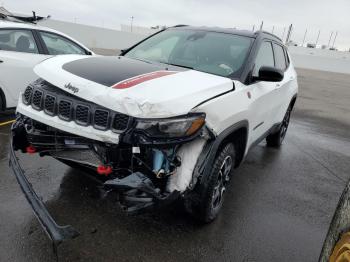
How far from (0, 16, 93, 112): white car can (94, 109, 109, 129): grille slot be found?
12.0 ft

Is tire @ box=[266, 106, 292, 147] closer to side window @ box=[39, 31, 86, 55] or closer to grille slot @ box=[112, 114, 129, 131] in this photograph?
side window @ box=[39, 31, 86, 55]

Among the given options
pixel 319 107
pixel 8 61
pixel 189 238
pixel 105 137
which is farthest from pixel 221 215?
pixel 319 107

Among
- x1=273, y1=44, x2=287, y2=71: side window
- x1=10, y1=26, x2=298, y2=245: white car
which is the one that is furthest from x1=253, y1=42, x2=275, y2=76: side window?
x1=273, y1=44, x2=287, y2=71: side window

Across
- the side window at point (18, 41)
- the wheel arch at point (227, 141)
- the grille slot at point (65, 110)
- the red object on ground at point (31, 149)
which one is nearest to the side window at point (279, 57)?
the wheel arch at point (227, 141)

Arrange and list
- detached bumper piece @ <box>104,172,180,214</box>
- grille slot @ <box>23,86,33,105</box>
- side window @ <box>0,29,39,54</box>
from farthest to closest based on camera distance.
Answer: side window @ <box>0,29,39,54</box> → grille slot @ <box>23,86,33,105</box> → detached bumper piece @ <box>104,172,180,214</box>

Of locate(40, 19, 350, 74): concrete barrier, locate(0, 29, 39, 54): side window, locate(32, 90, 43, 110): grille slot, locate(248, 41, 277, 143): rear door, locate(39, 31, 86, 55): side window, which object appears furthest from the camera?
locate(40, 19, 350, 74): concrete barrier

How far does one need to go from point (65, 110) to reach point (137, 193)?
975mm

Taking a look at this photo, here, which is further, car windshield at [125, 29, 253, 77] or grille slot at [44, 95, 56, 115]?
car windshield at [125, 29, 253, 77]

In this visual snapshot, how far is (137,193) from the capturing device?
2.49 meters

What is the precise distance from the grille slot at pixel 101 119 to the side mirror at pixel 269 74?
Result: 174 centimetres

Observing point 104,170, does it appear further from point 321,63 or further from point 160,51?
point 321,63

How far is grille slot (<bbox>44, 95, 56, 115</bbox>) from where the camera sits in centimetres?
299

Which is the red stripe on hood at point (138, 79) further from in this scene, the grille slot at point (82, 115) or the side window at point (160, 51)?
the side window at point (160, 51)

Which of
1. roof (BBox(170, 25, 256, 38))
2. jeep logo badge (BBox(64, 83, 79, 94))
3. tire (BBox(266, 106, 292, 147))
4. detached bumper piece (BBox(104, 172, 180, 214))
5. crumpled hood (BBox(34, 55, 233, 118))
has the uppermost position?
roof (BBox(170, 25, 256, 38))
